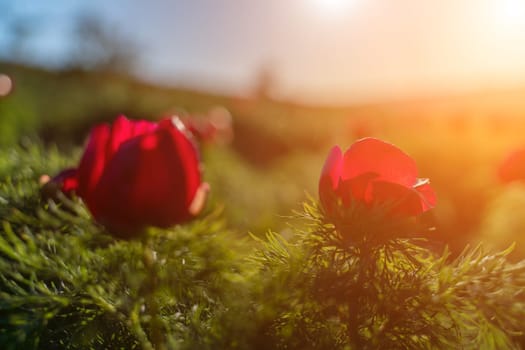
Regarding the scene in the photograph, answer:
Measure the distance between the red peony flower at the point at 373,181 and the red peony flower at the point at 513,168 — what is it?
1.33m

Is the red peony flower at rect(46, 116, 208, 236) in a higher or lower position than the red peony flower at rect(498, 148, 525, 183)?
higher

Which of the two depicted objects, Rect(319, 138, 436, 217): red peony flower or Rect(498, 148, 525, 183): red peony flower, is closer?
Rect(319, 138, 436, 217): red peony flower

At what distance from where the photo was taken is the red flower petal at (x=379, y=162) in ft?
2.08

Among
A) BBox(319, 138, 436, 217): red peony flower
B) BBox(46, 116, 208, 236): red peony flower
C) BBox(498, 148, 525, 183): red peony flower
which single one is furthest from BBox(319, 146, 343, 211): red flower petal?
BBox(498, 148, 525, 183): red peony flower

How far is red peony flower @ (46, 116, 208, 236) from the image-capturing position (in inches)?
21.6

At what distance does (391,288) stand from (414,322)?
4 centimetres

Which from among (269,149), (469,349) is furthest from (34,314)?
(269,149)

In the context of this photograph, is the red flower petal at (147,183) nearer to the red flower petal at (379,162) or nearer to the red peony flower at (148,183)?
the red peony flower at (148,183)

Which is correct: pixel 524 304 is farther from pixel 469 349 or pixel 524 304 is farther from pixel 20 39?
pixel 20 39

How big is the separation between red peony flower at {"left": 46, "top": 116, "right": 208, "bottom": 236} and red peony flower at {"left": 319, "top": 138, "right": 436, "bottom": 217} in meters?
0.15

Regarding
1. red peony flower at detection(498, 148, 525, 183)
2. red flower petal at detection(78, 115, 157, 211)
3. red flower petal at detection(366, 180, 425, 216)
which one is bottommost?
red peony flower at detection(498, 148, 525, 183)

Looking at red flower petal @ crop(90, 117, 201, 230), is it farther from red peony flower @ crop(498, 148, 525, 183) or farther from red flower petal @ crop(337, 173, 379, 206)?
red peony flower @ crop(498, 148, 525, 183)

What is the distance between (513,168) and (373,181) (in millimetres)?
1398

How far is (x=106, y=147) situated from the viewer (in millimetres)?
615
